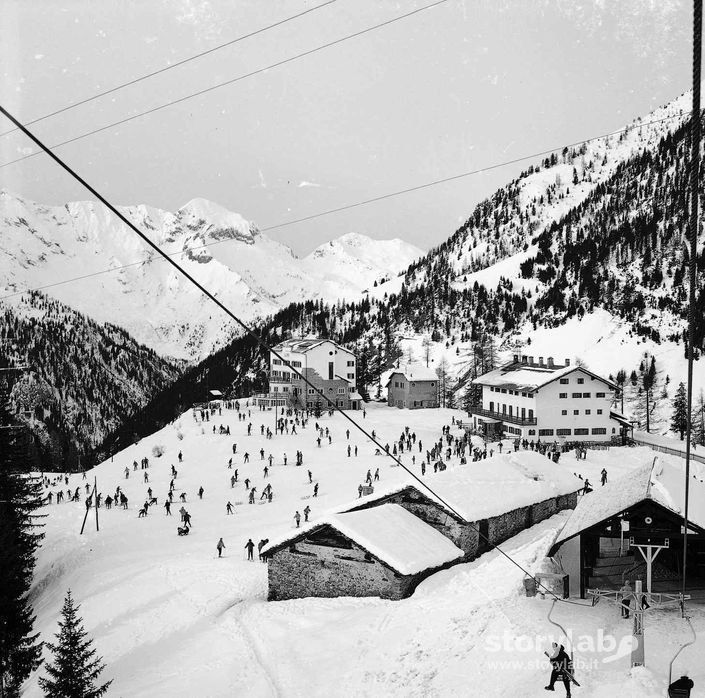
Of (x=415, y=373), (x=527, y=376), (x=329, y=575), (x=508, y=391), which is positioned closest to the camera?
(x=329, y=575)

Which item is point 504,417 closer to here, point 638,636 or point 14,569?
point 14,569

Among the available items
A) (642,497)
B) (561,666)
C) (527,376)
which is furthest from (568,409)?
(561,666)

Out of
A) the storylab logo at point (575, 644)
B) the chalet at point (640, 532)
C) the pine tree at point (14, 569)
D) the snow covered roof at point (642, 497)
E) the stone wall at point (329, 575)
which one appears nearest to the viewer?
the storylab logo at point (575, 644)

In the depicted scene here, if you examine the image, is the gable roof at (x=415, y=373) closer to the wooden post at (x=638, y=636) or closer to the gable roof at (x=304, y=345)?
the gable roof at (x=304, y=345)

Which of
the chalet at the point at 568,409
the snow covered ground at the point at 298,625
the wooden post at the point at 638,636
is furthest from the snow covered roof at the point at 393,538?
the chalet at the point at 568,409

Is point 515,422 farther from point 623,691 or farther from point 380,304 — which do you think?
point 380,304

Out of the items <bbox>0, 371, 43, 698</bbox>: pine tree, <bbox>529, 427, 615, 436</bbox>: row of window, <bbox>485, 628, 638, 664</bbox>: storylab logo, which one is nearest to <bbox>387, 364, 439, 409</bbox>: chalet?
<bbox>529, 427, 615, 436</bbox>: row of window
